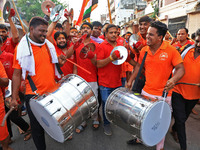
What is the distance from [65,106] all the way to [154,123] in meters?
1.23

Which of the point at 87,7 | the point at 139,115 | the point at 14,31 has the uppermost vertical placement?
the point at 87,7

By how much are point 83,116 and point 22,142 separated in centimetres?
183

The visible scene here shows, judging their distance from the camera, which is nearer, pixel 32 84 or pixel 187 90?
pixel 32 84

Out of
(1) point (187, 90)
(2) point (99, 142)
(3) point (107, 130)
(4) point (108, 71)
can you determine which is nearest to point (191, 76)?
(1) point (187, 90)

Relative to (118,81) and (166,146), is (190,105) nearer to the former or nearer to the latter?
(166,146)

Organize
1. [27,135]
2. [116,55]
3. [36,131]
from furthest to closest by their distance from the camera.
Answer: [27,135]
[116,55]
[36,131]

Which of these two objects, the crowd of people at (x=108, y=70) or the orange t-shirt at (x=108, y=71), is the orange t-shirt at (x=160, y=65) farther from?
the orange t-shirt at (x=108, y=71)

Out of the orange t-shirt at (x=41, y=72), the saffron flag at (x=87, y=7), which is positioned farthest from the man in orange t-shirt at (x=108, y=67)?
the saffron flag at (x=87, y=7)

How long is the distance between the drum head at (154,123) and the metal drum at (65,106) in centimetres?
80

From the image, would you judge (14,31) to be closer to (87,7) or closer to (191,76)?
(87,7)

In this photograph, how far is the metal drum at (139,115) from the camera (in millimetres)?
1897

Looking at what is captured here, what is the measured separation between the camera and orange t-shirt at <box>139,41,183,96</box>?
90.1 inches

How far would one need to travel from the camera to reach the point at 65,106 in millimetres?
1871

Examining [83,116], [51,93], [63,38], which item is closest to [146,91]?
[83,116]
